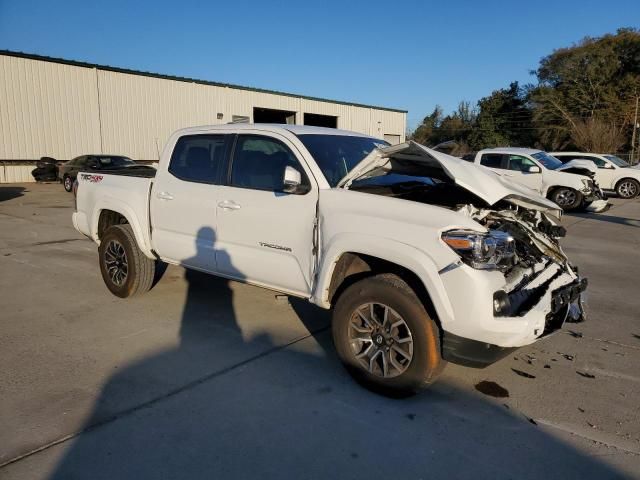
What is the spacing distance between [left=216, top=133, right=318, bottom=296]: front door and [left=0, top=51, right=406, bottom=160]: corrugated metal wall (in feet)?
78.4

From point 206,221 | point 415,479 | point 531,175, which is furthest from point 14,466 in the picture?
point 531,175

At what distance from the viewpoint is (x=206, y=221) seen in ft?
16.0

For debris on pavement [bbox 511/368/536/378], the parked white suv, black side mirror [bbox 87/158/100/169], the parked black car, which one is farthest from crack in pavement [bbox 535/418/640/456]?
the parked black car

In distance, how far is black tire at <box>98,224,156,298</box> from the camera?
225 inches

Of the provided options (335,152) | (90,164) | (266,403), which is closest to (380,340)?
(266,403)

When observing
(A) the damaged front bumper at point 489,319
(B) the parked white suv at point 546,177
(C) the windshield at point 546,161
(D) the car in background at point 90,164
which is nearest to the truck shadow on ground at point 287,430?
(A) the damaged front bumper at point 489,319

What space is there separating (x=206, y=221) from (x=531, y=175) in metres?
13.1

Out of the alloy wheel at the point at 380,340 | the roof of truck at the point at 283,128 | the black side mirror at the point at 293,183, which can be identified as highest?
the roof of truck at the point at 283,128

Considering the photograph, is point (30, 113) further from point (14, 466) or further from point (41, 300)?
point (14, 466)

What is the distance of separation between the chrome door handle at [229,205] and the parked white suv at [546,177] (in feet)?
39.5

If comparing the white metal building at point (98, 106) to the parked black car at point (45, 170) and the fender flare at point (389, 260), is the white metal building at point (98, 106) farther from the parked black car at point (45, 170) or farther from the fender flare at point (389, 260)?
the fender flare at point (389, 260)

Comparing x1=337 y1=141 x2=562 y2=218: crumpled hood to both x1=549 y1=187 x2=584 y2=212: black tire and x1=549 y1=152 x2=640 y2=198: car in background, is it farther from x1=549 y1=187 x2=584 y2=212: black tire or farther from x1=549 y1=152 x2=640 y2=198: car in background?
x1=549 y1=152 x2=640 y2=198: car in background

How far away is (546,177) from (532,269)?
12.9 metres

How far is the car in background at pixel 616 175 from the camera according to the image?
65.1ft
